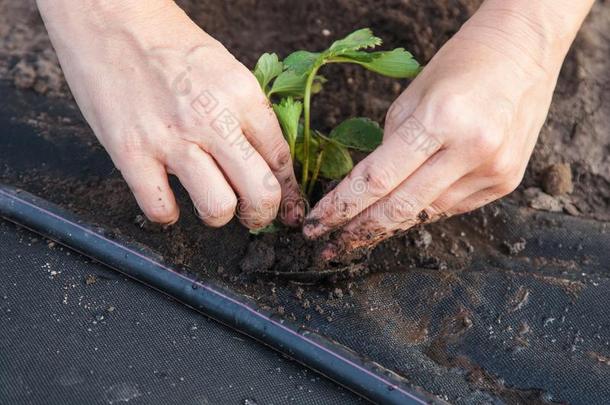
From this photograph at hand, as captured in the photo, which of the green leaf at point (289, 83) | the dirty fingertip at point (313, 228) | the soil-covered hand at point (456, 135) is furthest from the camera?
the green leaf at point (289, 83)

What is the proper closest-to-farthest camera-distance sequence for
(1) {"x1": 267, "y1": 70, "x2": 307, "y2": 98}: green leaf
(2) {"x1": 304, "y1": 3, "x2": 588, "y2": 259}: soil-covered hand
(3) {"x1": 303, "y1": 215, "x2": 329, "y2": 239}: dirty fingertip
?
(2) {"x1": 304, "y1": 3, "x2": 588, "y2": 259}: soil-covered hand
(3) {"x1": 303, "y1": 215, "x2": 329, "y2": 239}: dirty fingertip
(1) {"x1": 267, "y1": 70, "x2": 307, "y2": 98}: green leaf

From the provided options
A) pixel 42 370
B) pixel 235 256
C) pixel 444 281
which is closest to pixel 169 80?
pixel 235 256

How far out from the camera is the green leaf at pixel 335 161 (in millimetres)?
1358

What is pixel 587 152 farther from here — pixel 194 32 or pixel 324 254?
pixel 194 32

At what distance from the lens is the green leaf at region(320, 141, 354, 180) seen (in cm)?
136

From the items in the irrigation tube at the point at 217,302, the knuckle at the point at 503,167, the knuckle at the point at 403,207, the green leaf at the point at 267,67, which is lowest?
the irrigation tube at the point at 217,302

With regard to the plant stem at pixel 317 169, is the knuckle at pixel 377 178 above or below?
above

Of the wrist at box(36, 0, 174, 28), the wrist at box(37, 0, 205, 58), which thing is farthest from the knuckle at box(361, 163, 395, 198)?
the wrist at box(36, 0, 174, 28)

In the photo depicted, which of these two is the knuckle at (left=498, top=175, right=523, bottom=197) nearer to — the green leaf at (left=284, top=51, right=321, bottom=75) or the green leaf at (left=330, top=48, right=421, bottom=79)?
the green leaf at (left=330, top=48, right=421, bottom=79)

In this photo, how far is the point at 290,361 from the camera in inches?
46.1

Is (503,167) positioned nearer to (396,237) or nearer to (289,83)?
(396,237)

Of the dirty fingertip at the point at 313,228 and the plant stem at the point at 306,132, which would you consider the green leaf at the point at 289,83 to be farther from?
the dirty fingertip at the point at 313,228

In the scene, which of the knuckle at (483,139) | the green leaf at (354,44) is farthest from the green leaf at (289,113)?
the knuckle at (483,139)

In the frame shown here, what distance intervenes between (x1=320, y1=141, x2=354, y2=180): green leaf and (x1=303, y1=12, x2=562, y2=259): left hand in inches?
7.2
